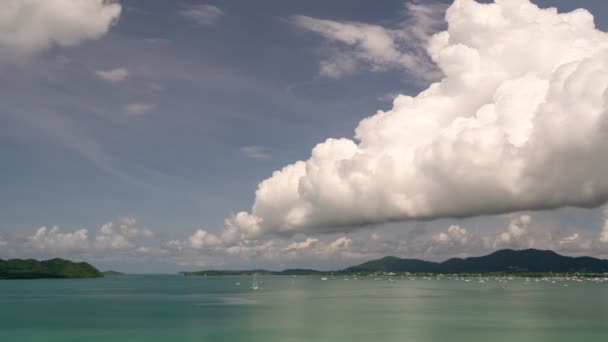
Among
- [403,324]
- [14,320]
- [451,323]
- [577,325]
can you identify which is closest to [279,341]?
[403,324]

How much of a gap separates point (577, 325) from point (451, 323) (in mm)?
25650

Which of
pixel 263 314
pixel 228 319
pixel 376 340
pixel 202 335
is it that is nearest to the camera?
pixel 376 340

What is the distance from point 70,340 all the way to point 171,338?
53.1 feet

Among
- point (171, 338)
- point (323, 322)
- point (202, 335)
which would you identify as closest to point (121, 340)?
point (171, 338)

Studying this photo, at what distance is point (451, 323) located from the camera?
10062cm

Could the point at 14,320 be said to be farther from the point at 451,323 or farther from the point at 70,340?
the point at 451,323

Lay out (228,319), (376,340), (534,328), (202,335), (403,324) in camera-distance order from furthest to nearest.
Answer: (228,319) → (403,324) → (534,328) → (202,335) → (376,340)

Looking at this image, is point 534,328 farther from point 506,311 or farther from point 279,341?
point 279,341

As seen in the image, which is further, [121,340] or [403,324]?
[403,324]

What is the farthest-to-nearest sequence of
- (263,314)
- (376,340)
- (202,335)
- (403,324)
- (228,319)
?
(263,314) < (228,319) < (403,324) < (202,335) < (376,340)

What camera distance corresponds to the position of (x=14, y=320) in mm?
111375

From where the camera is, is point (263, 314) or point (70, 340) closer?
point (70, 340)

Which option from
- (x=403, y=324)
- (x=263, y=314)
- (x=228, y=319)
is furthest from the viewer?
(x=263, y=314)

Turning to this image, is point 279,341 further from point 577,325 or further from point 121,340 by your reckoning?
point 577,325
